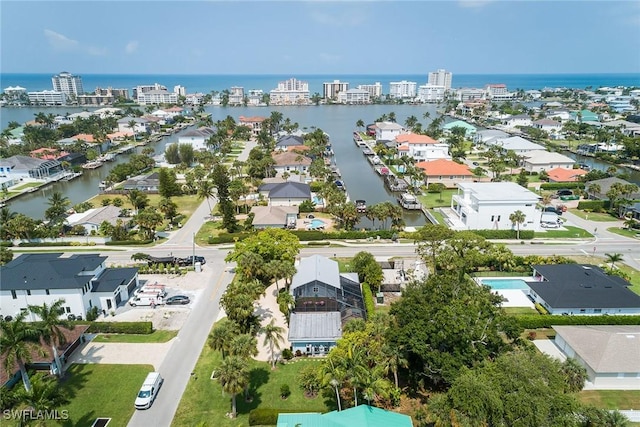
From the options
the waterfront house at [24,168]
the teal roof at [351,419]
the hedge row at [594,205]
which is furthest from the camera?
the waterfront house at [24,168]

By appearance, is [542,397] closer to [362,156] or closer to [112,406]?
[112,406]

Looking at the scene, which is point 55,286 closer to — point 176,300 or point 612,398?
point 176,300

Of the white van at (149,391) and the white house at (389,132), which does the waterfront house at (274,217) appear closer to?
the white van at (149,391)

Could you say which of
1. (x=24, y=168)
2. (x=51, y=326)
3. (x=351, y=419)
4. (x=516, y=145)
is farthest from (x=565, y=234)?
(x=24, y=168)

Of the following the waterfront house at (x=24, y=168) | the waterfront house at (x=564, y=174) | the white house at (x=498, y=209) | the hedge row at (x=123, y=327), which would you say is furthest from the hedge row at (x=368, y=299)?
the waterfront house at (x=24, y=168)

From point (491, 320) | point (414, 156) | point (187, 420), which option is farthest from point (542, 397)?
point (414, 156)
